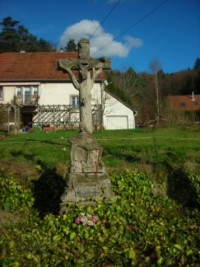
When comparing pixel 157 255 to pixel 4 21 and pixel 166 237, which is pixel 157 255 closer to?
pixel 166 237

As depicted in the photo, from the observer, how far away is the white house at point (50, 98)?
32.0 metres

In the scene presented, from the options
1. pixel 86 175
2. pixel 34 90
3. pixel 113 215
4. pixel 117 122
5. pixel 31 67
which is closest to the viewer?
pixel 113 215

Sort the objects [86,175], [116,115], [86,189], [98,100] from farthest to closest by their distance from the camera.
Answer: [116,115] → [98,100] → [86,175] → [86,189]

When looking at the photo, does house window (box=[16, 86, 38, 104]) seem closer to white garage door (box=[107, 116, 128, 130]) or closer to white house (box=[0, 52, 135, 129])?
white house (box=[0, 52, 135, 129])

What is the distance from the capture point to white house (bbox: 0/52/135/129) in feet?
105

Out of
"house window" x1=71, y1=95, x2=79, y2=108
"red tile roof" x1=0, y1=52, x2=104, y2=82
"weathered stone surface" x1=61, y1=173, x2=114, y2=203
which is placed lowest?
"weathered stone surface" x1=61, y1=173, x2=114, y2=203

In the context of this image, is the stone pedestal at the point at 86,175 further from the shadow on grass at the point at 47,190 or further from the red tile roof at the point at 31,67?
the red tile roof at the point at 31,67

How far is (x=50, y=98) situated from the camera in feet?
111

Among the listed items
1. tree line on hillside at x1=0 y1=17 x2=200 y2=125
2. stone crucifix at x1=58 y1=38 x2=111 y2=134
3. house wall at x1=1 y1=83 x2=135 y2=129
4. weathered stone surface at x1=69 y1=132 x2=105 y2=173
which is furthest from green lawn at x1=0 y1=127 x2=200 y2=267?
tree line on hillside at x1=0 y1=17 x2=200 y2=125

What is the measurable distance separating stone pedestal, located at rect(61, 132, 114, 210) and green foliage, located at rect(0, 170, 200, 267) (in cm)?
32

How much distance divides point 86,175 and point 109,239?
1.72 meters

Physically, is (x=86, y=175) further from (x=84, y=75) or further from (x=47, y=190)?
(x=84, y=75)

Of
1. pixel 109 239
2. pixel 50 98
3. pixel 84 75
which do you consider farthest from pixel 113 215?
pixel 50 98

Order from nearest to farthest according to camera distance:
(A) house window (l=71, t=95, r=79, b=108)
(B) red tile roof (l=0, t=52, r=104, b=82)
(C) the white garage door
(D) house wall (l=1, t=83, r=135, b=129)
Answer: (D) house wall (l=1, t=83, r=135, b=129), (C) the white garage door, (A) house window (l=71, t=95, r=79, b=108), (B) red tile roof (l=0, t=52, r=104, b=82)
